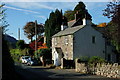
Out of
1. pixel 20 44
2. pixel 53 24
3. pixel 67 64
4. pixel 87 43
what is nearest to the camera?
pixel 67 64

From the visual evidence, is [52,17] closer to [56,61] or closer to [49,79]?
[56,61]

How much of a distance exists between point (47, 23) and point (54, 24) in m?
2.58

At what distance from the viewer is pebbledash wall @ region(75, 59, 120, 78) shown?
829 inches

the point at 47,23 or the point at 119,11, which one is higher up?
the point at 47,23

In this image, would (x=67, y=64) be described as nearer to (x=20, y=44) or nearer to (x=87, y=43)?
(x=87, y=43)

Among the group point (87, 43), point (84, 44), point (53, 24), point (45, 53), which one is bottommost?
point (45, 53)

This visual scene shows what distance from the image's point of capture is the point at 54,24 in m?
54.2

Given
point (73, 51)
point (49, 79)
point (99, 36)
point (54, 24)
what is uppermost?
point (54, 24)

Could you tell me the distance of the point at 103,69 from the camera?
904 inches

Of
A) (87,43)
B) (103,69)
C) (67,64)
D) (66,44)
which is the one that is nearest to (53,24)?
(66,44)

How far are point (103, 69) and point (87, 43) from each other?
15081 millimetres

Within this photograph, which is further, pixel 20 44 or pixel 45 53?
pixel 20 44

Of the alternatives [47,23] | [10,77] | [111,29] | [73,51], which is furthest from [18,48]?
[10,77]

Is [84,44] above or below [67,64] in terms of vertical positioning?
above
